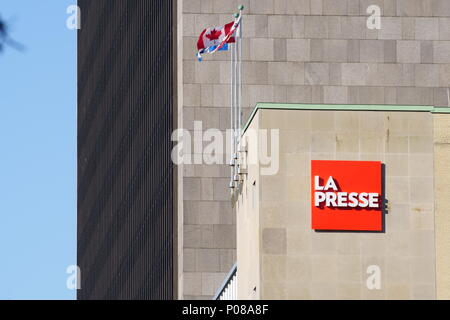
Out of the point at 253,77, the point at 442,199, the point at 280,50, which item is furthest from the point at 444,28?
the point at 442,199

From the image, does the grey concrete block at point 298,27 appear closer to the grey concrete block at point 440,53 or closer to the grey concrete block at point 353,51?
the grey concrete block at point 353,51

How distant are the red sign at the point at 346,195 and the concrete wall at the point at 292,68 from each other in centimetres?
3967

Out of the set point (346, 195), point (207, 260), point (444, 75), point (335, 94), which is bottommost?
point (207, 260)

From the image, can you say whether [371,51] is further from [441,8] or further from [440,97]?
[441,8]

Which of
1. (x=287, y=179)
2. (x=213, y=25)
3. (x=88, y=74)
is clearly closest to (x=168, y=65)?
(x=213, y=25)

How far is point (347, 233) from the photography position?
75.9 meters

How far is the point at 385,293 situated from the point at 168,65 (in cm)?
5568

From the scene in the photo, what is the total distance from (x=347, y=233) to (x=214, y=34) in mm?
17009

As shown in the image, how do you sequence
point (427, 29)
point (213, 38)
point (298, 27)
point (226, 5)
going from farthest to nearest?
1. point (427, 29)
2. point (298, 27)
3. point (226, 5)
4. point (213, 38)

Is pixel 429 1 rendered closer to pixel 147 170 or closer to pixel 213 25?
pixel 213 25

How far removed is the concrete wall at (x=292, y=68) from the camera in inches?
4589

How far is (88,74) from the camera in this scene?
19938 cm

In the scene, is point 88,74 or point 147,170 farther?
point 88,74

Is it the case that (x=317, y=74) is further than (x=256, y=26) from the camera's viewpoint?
Yes
